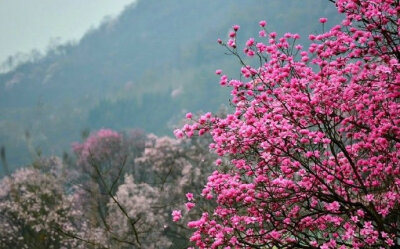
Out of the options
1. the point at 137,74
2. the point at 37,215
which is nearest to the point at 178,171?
the point at 37,215

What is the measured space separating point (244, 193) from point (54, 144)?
11940cm

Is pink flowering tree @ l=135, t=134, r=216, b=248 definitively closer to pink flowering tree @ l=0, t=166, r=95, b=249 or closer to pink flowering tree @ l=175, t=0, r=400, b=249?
pink flowering tree @ l=0, t=166, r=95, b=249

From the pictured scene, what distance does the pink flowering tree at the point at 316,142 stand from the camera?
6.63 m

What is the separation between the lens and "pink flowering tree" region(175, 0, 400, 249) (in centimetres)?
663

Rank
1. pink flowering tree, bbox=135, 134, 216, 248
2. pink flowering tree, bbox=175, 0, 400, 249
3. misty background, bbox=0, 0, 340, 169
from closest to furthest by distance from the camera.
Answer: pink flowering tree, bbox=175, 0, 400, 249 → pink flowering tree, bbox=135, 134, 216, 248 → misty background, bbox=0, 0, 340, 169

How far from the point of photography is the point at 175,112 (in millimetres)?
125375

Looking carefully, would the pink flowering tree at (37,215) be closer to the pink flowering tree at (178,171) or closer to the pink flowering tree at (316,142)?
the pink flowering tree at (178,171)

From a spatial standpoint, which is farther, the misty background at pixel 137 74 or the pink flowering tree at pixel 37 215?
the misty background at pixel 137 74

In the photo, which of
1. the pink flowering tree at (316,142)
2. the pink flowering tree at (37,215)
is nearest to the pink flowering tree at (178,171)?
the pink flowering tree at (37,215)

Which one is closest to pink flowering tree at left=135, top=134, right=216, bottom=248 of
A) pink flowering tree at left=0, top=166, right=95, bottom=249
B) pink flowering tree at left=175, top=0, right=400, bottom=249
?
pink flowering tree at left=0, top=166, right=95, bottom=249

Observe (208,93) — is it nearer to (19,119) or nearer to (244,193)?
(19,119)

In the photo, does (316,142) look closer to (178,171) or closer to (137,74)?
(178,171)

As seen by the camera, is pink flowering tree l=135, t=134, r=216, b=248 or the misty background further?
the misty background

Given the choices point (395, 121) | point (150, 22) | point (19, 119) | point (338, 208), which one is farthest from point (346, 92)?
point (150, 22)
